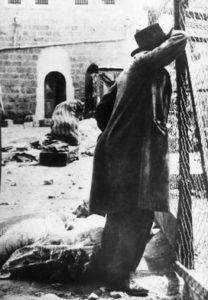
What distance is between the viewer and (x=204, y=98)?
399 centimetres

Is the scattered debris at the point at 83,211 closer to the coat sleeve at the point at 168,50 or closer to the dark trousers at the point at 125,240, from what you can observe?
the dark trousers at the point at 125,240

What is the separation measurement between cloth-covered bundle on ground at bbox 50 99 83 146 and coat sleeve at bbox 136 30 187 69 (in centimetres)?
712

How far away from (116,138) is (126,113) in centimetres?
19

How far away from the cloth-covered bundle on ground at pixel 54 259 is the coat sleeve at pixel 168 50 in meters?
1.46

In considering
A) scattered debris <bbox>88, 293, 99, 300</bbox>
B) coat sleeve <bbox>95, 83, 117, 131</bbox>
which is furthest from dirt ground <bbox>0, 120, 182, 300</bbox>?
coat sleeve <bbox>95, 83, 117, 131</bbox>

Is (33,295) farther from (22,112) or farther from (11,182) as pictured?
(22,112)

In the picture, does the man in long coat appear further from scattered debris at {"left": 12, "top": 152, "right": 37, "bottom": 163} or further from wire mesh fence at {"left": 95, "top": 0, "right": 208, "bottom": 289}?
scattered debris at {"left": 12, "top": 152, "right": 37, "bottom": 163}

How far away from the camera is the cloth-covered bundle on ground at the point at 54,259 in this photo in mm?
3264

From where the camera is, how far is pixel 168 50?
9.15 feet

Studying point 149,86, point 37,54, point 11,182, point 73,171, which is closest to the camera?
point 149,86

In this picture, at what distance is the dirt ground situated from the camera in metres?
3.12

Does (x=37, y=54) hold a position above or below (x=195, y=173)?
above

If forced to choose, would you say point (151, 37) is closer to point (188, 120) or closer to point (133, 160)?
point (188, 120)

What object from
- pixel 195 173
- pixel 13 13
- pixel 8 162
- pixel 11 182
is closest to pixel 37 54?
pixel 13 13
